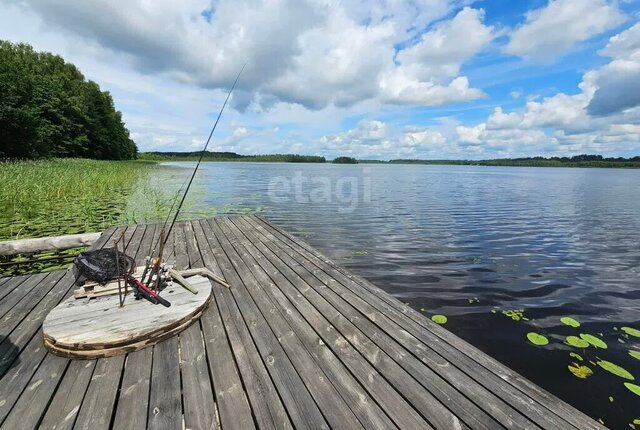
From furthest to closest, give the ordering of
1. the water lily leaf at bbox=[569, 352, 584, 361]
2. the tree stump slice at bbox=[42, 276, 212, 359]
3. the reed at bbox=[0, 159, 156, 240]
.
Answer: the reed at bbox=[0, 159, 156, 240]
the water lily leaf at bbox=[569, 352, 584, 361]
the tree stump slice at bbox=[42, 276, 212, 359]

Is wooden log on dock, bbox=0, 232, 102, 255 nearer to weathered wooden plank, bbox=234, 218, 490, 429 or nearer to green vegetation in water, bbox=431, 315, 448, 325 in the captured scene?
weathered wooden plank, bbox=234, 218, 490, 429

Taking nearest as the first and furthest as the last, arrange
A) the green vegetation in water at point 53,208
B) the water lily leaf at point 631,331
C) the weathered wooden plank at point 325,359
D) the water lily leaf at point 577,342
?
the weathered wooden plank at point 325,359 < the water lily leaf at point 577,342 < the water lily leaf at point 631,331 < the green vegetation in water at point 53,208

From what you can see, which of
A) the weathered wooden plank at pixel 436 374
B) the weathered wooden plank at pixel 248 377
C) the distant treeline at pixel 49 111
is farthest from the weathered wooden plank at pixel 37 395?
the distant treeline at pixel 49 111

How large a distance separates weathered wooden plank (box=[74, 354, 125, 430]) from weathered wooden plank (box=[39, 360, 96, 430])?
0.04m

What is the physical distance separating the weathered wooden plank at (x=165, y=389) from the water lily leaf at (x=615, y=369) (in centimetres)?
560

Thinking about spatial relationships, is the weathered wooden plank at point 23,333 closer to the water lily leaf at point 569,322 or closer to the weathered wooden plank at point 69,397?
the weathered wooden plank at point 69,397

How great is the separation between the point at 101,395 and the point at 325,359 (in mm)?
1908

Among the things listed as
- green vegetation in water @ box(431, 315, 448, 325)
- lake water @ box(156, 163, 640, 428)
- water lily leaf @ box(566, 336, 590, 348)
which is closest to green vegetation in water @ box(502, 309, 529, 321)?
lake water @ box(156, 163, 640, 428)

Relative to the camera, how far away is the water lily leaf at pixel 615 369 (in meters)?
4.14

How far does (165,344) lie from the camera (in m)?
3.12

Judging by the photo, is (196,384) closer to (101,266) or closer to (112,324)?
(112,324)

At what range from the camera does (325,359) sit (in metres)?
2.96

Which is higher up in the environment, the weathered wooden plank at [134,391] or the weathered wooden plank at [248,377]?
the weathered wooden plank at [134,391]

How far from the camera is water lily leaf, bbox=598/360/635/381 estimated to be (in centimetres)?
414
